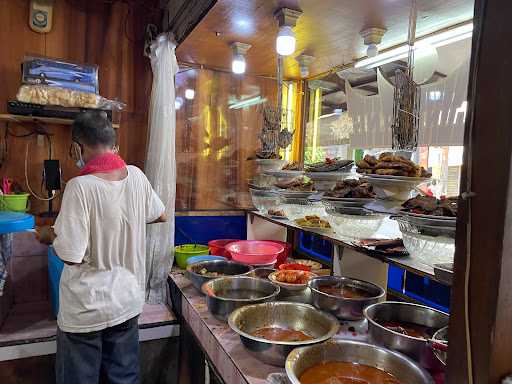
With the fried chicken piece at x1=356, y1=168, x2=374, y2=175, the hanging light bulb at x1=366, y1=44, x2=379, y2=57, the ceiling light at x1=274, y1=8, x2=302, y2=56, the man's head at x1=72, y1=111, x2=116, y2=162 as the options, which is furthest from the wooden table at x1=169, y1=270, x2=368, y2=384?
the hanging light bulb at x1=366, y1=44, x2=379, y2=57

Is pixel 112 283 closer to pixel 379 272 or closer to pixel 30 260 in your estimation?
pixel 30 260

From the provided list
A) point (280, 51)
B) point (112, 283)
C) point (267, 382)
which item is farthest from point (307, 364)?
point (280, 51)

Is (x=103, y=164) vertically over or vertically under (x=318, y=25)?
under

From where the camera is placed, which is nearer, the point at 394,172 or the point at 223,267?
the point at 394,172

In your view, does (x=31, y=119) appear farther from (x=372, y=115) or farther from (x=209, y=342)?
(x=372, y=115)

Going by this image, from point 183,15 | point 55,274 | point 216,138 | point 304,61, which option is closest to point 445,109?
point 304,61

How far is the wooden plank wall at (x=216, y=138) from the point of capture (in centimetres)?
313

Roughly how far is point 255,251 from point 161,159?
3.13ft

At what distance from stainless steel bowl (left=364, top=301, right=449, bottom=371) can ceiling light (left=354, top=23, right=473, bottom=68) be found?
4.44 ft

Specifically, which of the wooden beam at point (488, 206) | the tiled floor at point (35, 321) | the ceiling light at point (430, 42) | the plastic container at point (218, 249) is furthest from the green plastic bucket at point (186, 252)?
the wooden beam at point (488, 206)

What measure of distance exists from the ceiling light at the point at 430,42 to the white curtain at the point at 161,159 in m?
1.43

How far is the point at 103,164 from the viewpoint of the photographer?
1820mm

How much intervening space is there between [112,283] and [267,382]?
980mm

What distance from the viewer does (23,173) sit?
2748 millimetres
